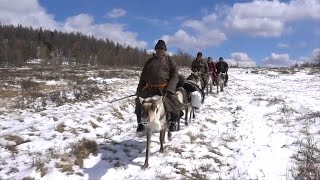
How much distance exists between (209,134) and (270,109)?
621 cm

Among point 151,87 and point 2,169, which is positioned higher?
point 151,87

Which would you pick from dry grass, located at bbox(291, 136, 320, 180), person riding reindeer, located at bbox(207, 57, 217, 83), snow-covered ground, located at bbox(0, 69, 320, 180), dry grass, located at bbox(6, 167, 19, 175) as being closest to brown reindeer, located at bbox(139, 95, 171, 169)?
snow-covered ground, located at bbox(0, 69, 320, 180)

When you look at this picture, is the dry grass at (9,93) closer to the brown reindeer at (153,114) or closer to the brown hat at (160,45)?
the brown hat at (160,45)

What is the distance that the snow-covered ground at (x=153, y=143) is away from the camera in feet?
27.8

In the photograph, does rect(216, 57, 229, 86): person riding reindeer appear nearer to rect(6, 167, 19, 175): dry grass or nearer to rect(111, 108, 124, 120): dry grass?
rect(111, 108, 124, 120): dry grass

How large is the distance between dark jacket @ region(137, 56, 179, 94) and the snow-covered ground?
5.62ft

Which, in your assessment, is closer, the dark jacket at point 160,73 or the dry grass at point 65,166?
the dry grass at point 65,166

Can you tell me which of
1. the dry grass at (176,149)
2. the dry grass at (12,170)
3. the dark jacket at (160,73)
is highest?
the dark jacket at (160,73)

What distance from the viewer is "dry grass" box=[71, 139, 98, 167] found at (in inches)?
361

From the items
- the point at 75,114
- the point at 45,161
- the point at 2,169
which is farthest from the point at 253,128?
the point at 2,169

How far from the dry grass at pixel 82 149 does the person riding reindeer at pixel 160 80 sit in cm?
Result: 128

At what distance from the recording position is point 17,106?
1616 centimetres

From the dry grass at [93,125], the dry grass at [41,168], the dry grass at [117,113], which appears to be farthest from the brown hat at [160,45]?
the dry grass at [117,113]

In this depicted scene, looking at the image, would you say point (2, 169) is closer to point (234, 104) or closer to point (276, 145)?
point (276, 145)
